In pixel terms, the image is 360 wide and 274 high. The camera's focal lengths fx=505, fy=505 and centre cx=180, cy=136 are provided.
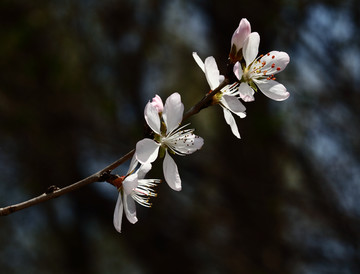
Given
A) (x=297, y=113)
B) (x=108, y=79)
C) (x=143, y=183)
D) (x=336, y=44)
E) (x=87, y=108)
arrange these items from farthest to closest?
(x=108, y=79) < (x=87, y=108) < (x=297, y=113) < (x=336, y=44) < (x=143, y=183)

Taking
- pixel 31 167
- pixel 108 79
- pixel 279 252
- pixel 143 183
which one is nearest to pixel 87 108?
pixel 108 79

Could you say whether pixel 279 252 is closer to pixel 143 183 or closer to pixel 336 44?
pixel 336 44

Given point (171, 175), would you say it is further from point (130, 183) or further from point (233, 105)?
point (233, 105)

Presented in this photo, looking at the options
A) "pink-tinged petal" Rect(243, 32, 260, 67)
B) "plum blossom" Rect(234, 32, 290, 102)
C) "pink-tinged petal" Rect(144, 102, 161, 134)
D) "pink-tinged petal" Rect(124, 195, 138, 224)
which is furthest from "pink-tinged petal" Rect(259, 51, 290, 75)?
"pink-tinged petal" Rect(124, 195, 138, 224)

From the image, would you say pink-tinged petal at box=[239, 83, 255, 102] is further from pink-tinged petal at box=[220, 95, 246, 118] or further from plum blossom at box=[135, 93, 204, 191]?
plum blossom at box=[135, 93, 204, 191]

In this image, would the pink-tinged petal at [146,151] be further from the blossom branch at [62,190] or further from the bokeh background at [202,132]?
the bokeh background at [202,132]

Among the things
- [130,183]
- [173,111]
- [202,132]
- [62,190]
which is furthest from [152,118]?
[202,132]

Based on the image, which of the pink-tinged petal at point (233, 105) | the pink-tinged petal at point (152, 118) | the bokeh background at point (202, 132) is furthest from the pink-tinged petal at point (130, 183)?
the bokeh background at point (202, 132)
